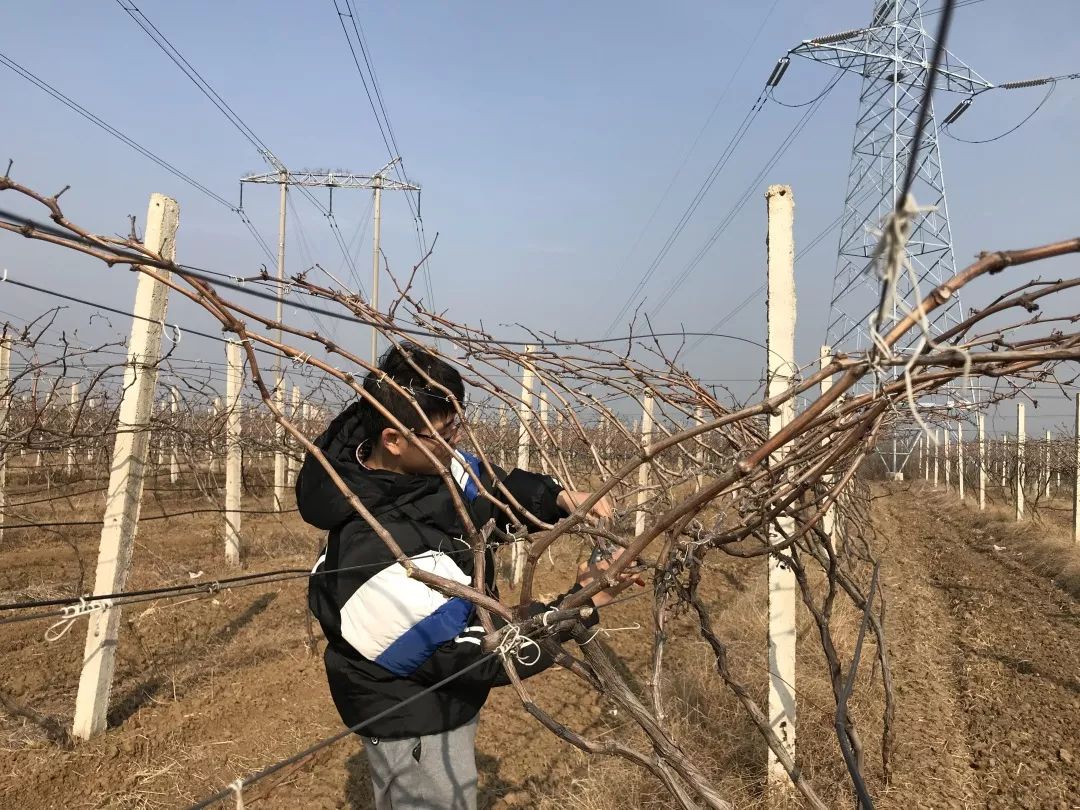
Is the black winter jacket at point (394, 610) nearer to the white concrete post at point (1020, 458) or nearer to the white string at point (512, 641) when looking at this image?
the white string at point (512, 641)

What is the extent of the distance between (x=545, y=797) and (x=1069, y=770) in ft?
9.98

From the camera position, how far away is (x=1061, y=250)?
26.9 inches

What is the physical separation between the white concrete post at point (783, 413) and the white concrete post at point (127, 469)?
292 centimetres

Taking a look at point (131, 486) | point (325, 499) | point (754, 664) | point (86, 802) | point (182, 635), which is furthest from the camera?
point (182, 635)

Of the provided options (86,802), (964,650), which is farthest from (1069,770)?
(86,802)

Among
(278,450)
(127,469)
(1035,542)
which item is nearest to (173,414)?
(278,450)

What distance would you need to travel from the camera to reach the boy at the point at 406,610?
1432 mm

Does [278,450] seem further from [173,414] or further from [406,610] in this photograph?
[406,610]

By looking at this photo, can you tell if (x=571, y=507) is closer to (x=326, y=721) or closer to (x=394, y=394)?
(x=394, y=394)

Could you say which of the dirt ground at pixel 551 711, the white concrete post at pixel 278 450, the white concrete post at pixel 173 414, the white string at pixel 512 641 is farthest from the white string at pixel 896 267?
the white concrete post at pixel 278 450

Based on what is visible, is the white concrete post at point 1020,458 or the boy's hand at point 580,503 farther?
the white concrete post at point 1020,458

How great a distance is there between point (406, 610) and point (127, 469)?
2751 mm

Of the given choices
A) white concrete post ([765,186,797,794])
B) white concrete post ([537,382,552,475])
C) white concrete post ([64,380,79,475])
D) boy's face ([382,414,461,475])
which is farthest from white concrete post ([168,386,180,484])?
white concrete post ([765,186,797,794])

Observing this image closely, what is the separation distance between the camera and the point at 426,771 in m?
1.52
